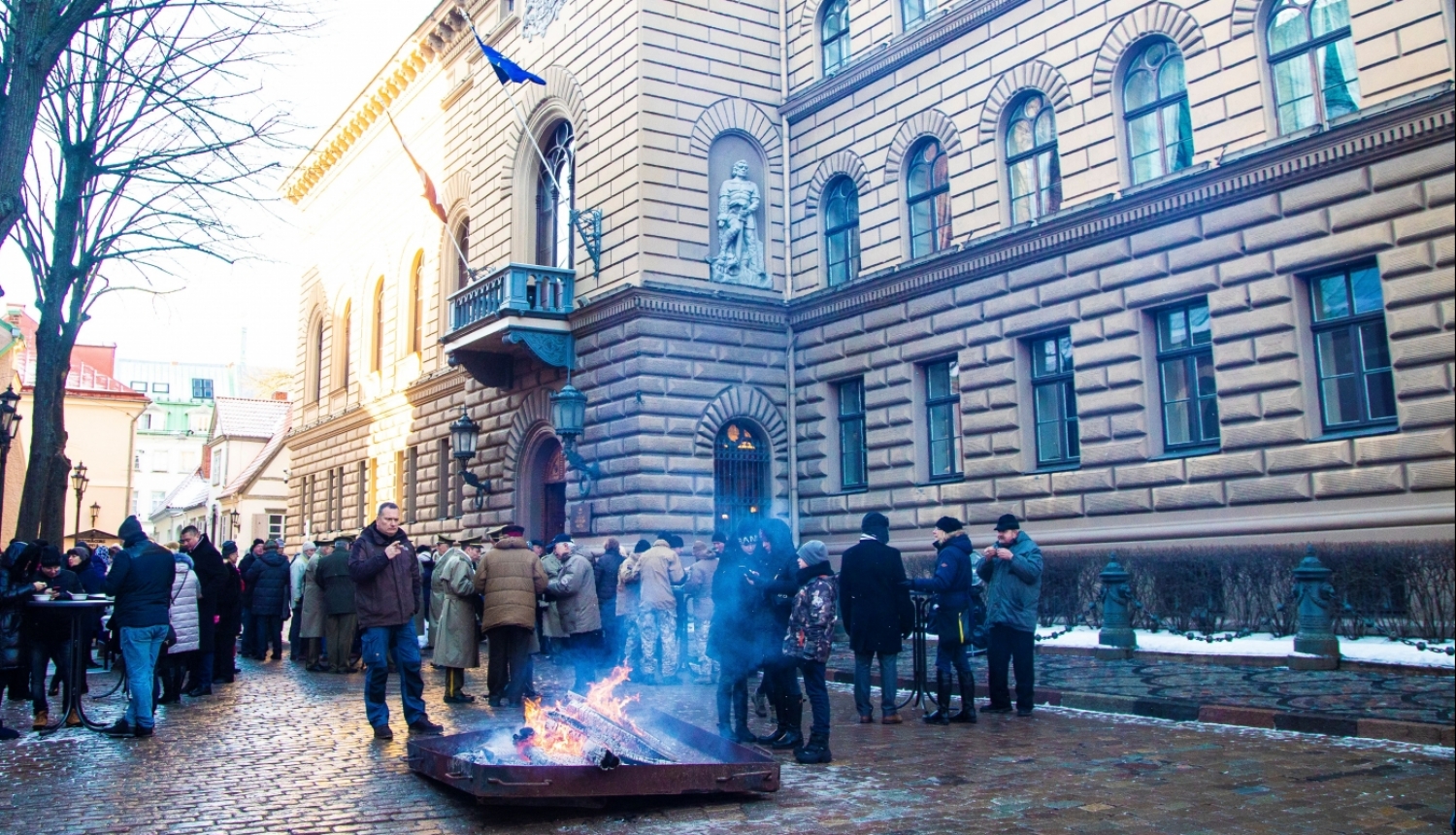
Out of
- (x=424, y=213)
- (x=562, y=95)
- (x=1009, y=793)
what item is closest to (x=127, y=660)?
(x=1009, y=793)

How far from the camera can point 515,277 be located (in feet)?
78.3

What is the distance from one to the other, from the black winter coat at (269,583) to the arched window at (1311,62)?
17.2m

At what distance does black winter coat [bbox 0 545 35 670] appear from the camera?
11320 millimetres

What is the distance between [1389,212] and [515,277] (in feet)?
52.2

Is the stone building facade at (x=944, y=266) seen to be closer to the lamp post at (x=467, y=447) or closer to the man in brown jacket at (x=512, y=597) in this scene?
the lamp post at (x=467, y=447)

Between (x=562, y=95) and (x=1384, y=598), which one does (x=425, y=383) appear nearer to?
(x=562, y=95)

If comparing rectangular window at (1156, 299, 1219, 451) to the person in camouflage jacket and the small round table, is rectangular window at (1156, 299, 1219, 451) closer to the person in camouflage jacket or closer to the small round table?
the person in camouflage jacket

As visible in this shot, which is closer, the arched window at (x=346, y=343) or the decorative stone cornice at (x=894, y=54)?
the decorative stone cornice at (x=894, y=54)

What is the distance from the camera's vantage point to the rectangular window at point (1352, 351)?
14.6m

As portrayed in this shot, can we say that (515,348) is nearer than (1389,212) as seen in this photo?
No

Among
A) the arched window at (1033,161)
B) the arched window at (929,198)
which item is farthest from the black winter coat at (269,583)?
the arched window at (1033,161)

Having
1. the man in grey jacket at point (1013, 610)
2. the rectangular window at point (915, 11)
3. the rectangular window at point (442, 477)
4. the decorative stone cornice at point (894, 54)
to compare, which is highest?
the rectangular window at point (915, 11)

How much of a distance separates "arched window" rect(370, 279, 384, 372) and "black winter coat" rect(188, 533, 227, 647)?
74.6ft

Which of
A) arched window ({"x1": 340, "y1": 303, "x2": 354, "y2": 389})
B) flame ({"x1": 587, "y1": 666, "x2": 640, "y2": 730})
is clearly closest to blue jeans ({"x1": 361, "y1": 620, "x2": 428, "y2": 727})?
flame ({"x1": 587, "y1": 666, "x2": 640, "y2": 730})
